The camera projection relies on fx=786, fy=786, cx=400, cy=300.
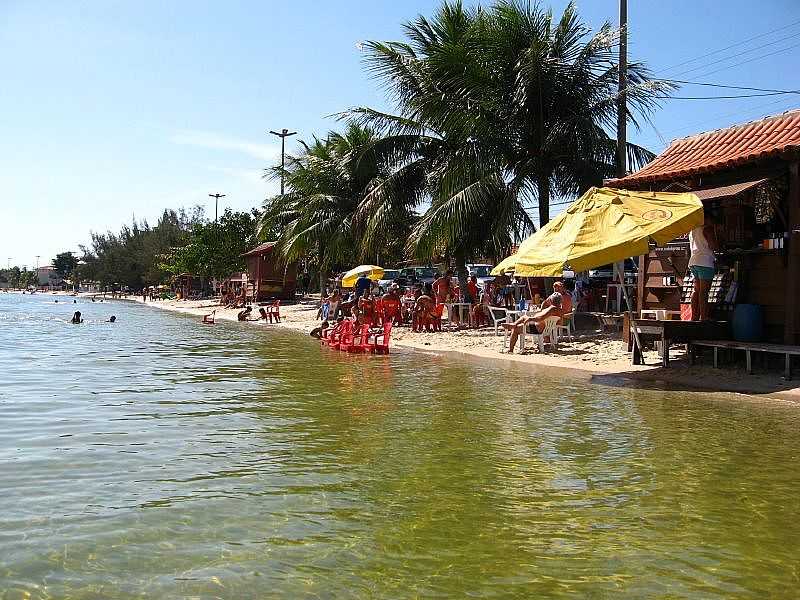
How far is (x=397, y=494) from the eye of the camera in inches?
227

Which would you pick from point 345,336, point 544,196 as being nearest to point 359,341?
point 345,336

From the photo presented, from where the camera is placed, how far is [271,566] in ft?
14.2

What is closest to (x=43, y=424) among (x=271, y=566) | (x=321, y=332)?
(x=271, y=566)

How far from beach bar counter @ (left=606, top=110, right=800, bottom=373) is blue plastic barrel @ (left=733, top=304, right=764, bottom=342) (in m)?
0.01

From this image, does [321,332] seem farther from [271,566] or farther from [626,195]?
[271,566]

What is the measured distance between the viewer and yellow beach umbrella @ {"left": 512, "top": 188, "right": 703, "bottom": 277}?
442 inches

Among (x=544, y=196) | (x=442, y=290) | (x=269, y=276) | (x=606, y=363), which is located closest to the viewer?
(x=606, y=363)

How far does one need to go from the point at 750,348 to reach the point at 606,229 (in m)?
2.67

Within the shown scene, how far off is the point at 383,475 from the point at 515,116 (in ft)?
50.5

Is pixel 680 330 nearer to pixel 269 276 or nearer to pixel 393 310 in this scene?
pixel 393 310

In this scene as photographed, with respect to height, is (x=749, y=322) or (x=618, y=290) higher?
(x=618, y=290)

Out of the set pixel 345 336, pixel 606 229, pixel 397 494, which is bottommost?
pixel 397 494

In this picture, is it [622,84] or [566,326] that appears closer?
[566,326]

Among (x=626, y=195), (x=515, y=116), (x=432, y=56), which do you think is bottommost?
(x=626, y=195)
